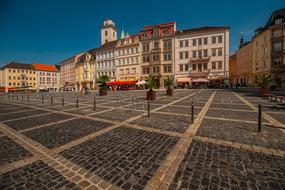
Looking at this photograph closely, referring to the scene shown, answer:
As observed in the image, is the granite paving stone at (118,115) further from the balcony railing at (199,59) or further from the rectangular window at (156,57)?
the rectangular window at (156,57)

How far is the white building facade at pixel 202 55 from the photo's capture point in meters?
33.9

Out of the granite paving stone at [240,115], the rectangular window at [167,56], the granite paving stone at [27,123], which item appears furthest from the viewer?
the rectangular window at [167,56]

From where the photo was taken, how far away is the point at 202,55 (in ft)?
118

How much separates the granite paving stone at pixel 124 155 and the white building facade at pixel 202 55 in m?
34.3

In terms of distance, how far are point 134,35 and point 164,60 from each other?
14488mm

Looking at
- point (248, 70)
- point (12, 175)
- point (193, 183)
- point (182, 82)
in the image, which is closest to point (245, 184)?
point (193, 183)

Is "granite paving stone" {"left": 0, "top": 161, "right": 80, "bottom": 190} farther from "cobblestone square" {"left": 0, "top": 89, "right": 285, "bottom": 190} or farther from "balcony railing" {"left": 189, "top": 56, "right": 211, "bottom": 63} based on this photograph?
"balcony railing" {"left": 189, "top": 56, "right": 211, "bottom": 63}

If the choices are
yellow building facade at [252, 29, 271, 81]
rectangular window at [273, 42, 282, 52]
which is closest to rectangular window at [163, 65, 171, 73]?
yellow building facade at [252, 29, 271, 81]

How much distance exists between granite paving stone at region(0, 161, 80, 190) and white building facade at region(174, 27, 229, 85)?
1436 inches

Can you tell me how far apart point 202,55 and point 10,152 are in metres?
39.5

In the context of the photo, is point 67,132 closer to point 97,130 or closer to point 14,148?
point 97,130

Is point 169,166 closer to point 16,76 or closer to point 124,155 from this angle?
point 124,155

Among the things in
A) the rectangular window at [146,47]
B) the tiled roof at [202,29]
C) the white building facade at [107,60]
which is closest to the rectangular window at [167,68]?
the rectangular window at [146,47]

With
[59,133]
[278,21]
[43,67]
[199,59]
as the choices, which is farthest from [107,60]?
[43,67]
